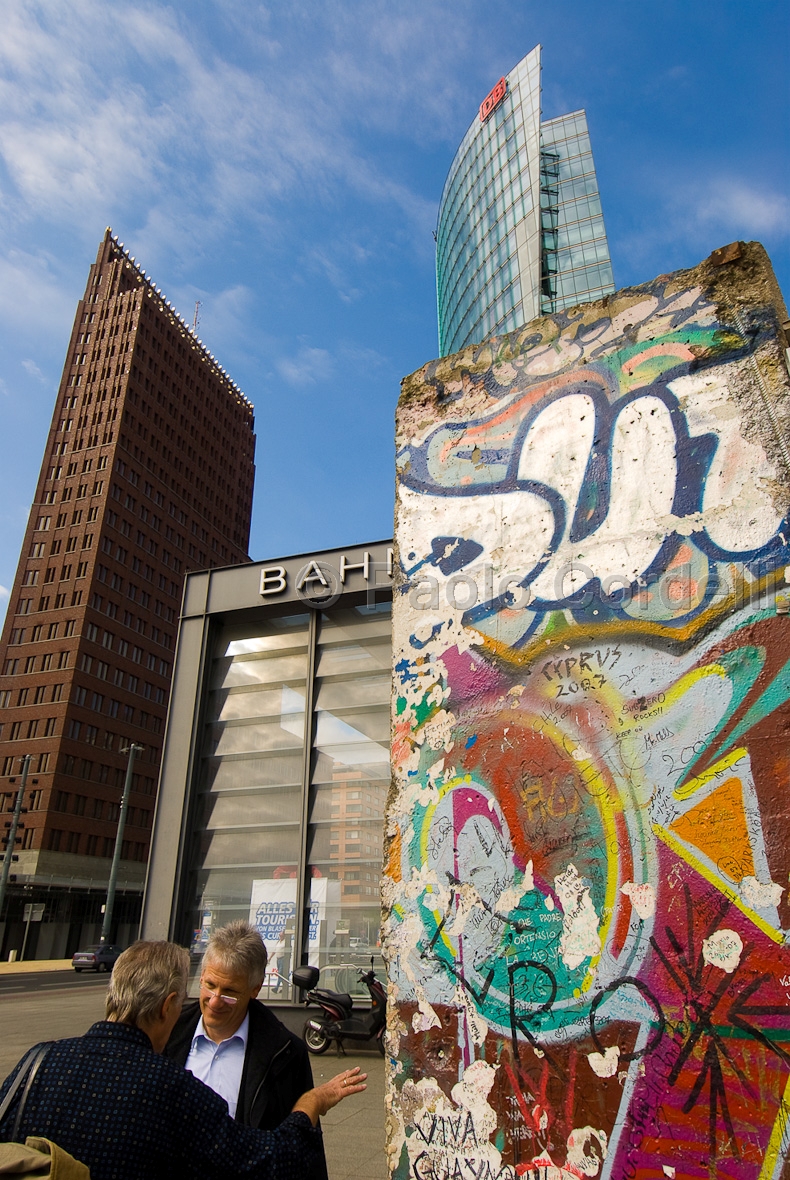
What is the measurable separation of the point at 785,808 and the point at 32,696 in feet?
164

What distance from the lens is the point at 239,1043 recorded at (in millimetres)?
2285

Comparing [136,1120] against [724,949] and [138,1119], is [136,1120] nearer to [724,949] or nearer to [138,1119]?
[138,1119]

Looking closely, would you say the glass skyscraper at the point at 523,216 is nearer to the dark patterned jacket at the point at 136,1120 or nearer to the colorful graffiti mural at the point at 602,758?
the colorful graffiti mural at the point at 602,758

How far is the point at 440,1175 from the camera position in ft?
7.38

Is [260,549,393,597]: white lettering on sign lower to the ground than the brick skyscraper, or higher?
lower

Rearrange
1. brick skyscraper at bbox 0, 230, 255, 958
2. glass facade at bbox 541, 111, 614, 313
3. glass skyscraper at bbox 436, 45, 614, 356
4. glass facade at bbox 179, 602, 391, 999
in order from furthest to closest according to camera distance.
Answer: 1. glass facade at bbox 541, 111, 614, 313
2. glass skyscraper at bbox 436, 45, 614, 356
3. brick skyscraper at bbox 0, 230, 255, 958
4. glass facade at bbox 179, 602, 391, 999

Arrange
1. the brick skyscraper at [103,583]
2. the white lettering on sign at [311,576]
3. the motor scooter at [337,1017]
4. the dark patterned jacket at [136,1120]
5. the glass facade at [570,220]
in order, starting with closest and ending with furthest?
the dark patterned jacket at [136,1120] < the motor scooter at [337,1017] < the white lettering on sign at [311,576] < the brick skyscraper at [103,583] < the glass facade at [570,220]

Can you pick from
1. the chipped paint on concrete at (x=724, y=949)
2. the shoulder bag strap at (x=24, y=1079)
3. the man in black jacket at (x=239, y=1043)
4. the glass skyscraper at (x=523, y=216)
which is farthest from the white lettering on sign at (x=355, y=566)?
the glass skyscraper at (x=523, y=216)

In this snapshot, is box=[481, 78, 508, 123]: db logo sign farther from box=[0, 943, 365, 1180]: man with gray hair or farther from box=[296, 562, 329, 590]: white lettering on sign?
box=[0, 943, 365, 1180]: man with gray hair

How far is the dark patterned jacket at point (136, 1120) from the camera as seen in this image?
132 centimetres

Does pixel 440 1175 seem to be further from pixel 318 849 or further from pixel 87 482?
pixel 87 482

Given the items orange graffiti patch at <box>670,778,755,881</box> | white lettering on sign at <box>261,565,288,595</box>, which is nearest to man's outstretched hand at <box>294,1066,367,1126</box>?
orange graffiti patch at <box>670,778,755,881</box>

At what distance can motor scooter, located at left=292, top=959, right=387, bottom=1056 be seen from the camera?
6.84 meters

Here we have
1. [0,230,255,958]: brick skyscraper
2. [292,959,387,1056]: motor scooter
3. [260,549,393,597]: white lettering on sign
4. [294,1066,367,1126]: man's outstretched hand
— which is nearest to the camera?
[294,1066,367,1126]: man's outstretched hand
